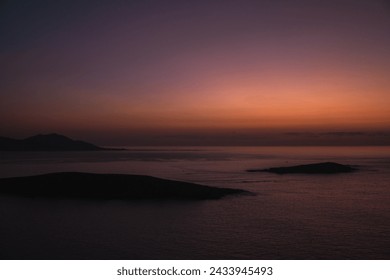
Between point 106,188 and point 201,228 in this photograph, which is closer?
point 201,228

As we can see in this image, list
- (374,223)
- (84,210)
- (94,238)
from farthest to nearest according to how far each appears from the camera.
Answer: (84,210) < (374,223) < (94,238)

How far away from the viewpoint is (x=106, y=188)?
136 ft

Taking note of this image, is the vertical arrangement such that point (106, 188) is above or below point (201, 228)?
above

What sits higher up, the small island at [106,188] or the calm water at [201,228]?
the small island at [106,188]

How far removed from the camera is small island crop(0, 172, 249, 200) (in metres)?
40.0

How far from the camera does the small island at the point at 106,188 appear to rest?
131ft

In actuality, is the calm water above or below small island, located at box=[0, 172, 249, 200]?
below

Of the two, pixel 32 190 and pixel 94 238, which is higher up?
pixel 32 190

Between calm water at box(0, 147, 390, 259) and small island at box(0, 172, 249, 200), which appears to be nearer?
calm water at box(0, 147, 390, 259)

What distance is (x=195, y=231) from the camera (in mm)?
24703

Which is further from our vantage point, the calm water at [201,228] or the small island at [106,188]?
the small island at [106,188]
